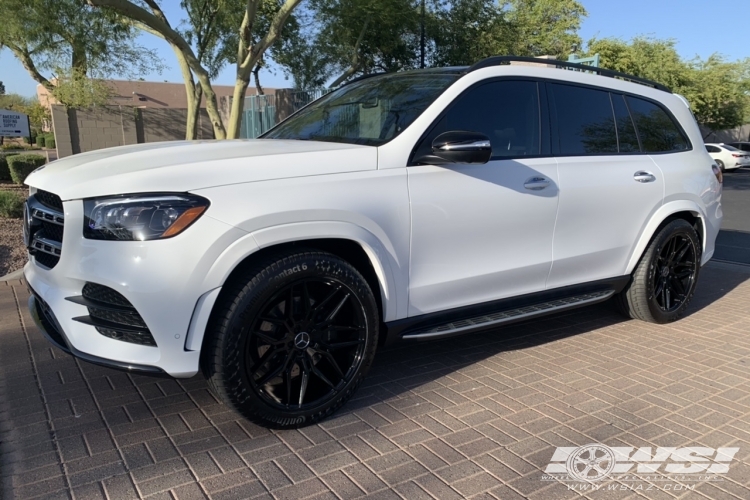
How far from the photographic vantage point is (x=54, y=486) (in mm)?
2588

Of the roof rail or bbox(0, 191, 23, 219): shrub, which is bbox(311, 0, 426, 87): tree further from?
the roof rail

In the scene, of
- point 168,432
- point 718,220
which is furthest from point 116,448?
point 718,220

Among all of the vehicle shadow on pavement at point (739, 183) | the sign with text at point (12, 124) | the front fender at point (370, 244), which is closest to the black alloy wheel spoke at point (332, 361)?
the front fender at point (370, 244)

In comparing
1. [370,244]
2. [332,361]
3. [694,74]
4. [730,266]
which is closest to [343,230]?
[370,244]

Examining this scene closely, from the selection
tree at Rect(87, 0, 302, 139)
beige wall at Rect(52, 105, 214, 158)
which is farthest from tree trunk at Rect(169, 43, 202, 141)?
beige wall at Rect(52, 105, 214, 158)

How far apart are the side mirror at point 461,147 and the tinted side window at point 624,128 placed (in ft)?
6.07

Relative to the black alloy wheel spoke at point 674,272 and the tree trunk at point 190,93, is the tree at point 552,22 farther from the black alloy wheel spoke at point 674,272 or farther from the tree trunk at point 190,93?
the black alloy wheel spoke at point 674,272

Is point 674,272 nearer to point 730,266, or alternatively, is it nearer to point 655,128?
point 655,128

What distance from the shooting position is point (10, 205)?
353 inches

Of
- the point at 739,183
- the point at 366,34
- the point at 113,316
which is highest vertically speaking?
the point at 366,34

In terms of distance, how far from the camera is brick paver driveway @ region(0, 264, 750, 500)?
8.68ft

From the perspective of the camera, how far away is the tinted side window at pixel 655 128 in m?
4.73

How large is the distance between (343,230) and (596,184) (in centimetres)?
210

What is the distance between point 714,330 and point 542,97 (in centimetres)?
257
